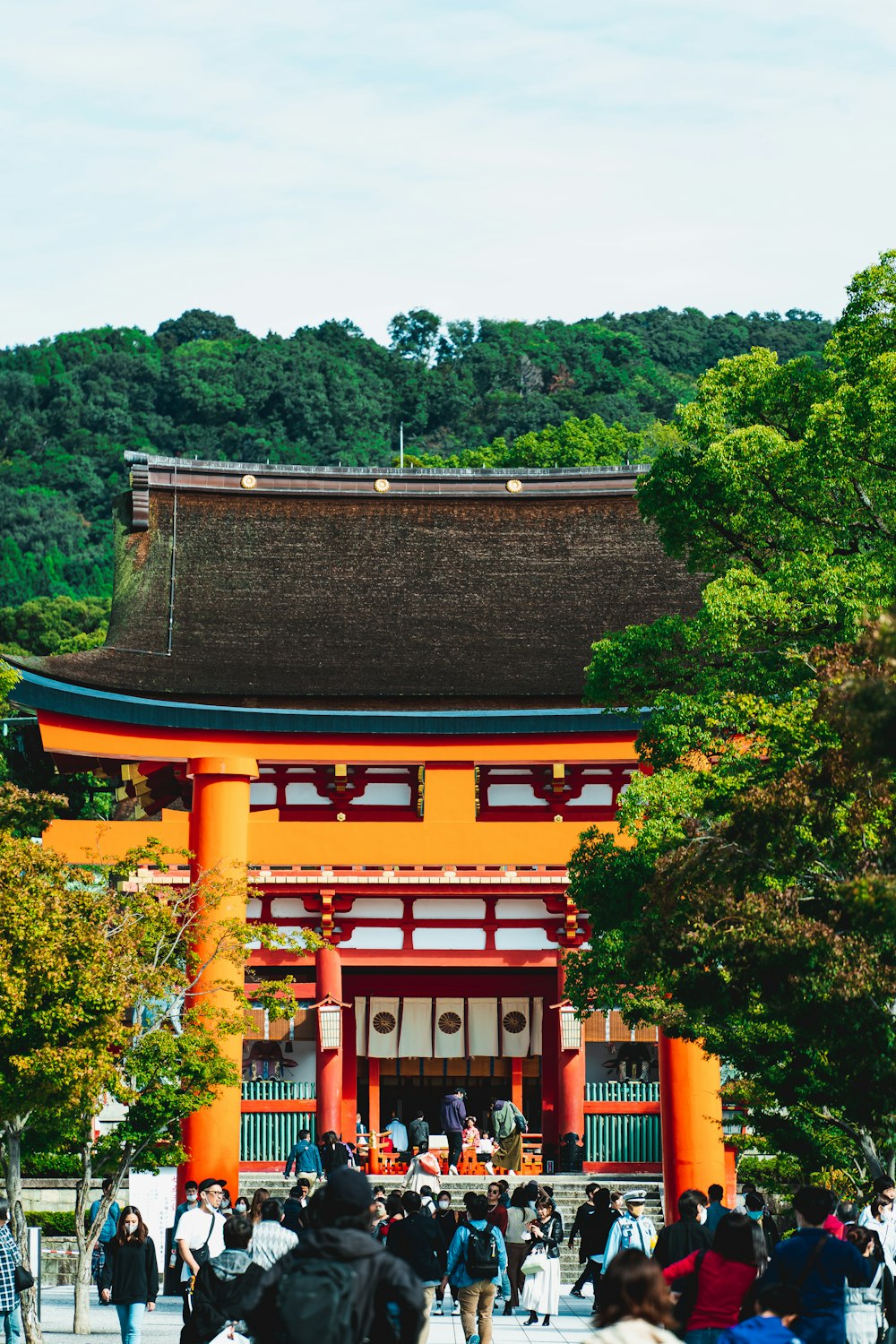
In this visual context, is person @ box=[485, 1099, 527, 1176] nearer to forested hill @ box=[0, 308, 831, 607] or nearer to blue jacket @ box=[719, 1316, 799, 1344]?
blue jacket @ box=[719, 1316, 799, 1344]

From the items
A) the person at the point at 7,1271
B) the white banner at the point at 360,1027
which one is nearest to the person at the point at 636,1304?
the person at the point at 7,1271

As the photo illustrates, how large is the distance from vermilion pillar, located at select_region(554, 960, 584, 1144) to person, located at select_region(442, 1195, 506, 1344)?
13.8 m

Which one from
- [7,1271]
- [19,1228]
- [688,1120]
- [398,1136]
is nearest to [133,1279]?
[7,1271]

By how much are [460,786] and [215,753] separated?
4.34 m

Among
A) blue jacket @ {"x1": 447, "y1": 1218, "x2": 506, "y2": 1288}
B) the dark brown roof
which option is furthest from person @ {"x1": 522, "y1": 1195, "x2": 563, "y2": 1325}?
the dark brown roof

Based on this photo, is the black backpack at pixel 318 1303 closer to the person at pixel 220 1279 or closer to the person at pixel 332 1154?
the person at pixel 220 1279

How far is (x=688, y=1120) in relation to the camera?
2833cm

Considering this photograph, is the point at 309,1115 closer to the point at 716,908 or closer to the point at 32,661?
the point at 32,661

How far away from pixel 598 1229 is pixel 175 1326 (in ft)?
16.6

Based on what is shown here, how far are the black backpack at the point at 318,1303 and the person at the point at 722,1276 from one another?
3.26 m

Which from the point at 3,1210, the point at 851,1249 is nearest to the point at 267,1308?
the point at 851,1249

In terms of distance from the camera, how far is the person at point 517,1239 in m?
23.2

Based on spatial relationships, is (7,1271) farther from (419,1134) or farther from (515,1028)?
(515,1028)

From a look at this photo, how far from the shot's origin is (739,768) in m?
17.3
